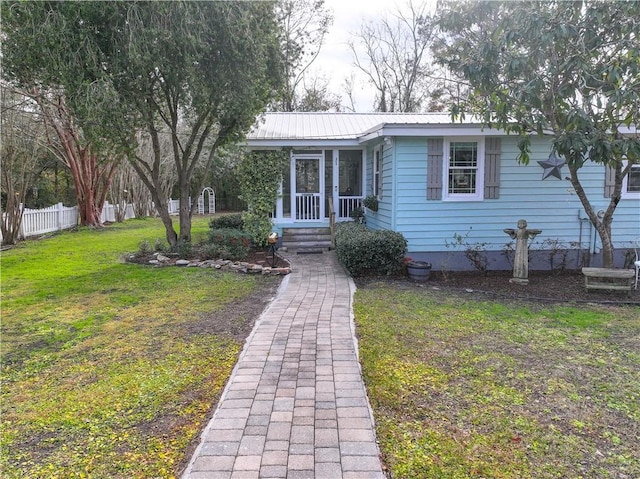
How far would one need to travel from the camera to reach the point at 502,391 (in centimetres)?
360

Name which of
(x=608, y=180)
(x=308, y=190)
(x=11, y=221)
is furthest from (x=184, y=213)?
(x=608, y=180)

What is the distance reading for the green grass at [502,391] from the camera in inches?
106

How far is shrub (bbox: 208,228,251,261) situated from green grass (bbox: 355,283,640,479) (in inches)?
179

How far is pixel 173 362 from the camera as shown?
4184 mm

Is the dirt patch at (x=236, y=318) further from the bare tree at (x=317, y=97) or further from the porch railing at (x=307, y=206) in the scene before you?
the bare tree at (x=317, y=97)

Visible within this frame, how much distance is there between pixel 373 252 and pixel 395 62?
22.3m

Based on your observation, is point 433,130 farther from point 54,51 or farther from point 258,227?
point 54,51

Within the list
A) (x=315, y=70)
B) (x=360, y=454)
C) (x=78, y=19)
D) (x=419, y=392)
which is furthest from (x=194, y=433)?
(x=315, y=70)

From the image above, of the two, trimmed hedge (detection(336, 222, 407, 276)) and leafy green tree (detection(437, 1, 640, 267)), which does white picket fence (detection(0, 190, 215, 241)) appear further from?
leafy green tree (detection(437, 1, 640, 267))

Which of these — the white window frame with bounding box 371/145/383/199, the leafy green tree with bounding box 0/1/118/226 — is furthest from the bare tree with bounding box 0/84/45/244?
the white window frame with bounding box 371/145/383/199

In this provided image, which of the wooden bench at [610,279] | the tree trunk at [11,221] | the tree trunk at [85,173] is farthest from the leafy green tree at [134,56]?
the tree trunk at [85,173]

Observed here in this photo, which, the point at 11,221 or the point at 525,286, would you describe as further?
the point at 11,221

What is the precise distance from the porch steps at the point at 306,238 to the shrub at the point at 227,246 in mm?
1634

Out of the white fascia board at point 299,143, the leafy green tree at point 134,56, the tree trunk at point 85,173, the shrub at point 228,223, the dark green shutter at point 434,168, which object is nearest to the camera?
the leafy green tree at point 134,56
